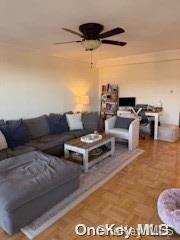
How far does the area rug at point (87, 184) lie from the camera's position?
191 centimetres

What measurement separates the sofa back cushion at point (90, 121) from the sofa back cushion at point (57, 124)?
51cm

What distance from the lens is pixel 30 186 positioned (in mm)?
1931

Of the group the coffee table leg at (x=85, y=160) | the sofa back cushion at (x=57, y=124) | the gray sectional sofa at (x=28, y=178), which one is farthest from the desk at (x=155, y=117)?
the coffee table leg at (x=85, y=160)

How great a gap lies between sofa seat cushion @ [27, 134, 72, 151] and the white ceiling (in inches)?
76.0

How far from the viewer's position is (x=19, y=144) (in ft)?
11.1

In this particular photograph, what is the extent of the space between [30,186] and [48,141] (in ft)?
5.60

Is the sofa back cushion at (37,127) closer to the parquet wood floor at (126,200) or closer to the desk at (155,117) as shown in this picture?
the parquet wood floor at (126,200)

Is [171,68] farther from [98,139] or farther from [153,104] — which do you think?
[98,139]

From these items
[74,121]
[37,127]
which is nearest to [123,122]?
[74,121]

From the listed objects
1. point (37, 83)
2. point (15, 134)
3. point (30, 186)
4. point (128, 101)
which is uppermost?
point (37, 83)

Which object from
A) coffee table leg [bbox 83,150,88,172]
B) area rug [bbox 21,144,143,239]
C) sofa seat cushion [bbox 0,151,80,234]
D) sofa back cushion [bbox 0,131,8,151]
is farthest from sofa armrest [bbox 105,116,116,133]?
sofa back cushion [bbox 0,131,8,151]

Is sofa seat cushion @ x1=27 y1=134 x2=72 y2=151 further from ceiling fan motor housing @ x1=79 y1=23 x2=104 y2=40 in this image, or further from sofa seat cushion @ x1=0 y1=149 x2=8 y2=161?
ceiling fan motor housing @ x1=79 y1=23 x2=104 y2=40

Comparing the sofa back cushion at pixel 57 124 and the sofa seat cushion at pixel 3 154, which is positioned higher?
the sofa back cushion at pixel 57 124

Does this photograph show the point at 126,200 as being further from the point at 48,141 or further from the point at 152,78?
the point at 152,78
